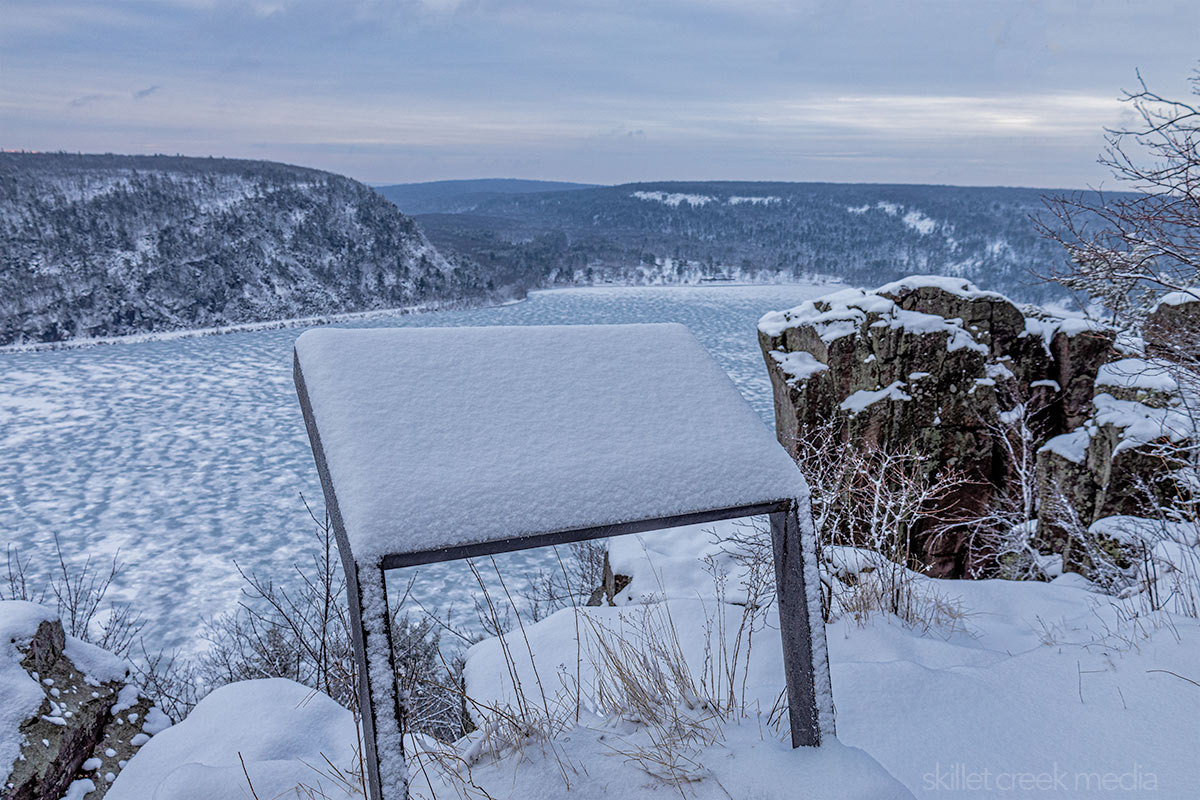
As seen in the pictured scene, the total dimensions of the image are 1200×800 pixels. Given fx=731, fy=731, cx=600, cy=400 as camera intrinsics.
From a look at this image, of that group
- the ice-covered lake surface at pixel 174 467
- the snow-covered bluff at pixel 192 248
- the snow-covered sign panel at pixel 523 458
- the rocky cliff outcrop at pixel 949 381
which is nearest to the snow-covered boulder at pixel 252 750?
the snow-covered sign panel at pixel 523 458

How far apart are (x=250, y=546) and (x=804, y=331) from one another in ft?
101

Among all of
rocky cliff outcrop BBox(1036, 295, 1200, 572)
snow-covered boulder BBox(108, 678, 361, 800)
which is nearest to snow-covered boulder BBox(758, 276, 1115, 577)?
rocky cliff outcrop BBox(1036, 295, 1200, 572)

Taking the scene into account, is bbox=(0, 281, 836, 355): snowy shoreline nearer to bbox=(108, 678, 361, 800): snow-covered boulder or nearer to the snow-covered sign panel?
Answer: bbox=(108, 678, 361, 800): snow-covered boulder

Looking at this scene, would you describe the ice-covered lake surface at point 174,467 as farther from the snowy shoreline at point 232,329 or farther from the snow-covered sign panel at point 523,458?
the snow-covered sign panel at point 523,458

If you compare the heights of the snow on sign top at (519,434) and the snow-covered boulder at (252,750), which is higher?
the snow on sign top at (519,434)

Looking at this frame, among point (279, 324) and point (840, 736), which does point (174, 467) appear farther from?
point (279, 324)

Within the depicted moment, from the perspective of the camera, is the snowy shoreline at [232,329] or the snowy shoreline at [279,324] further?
the snowy shoreline at [279,324]

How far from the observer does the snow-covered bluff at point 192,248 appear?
91.7m

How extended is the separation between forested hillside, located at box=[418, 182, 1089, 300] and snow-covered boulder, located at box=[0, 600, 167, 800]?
113 m

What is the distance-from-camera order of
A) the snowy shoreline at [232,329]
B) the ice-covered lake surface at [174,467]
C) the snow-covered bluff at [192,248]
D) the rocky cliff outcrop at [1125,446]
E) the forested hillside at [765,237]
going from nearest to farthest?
the rocky cliff outcrop at [1125,446] < the ice-covered lake surface at [174,467] < the snowy shoreline at [232,329] < the snow-covered bluff at [192,248] < the forested hillside at [765,237]

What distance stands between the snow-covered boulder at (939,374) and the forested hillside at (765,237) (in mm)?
98691

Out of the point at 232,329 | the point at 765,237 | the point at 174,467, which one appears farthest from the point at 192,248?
the point at 765,237

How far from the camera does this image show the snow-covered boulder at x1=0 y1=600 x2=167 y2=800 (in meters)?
3.62

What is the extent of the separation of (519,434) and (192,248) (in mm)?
121590
